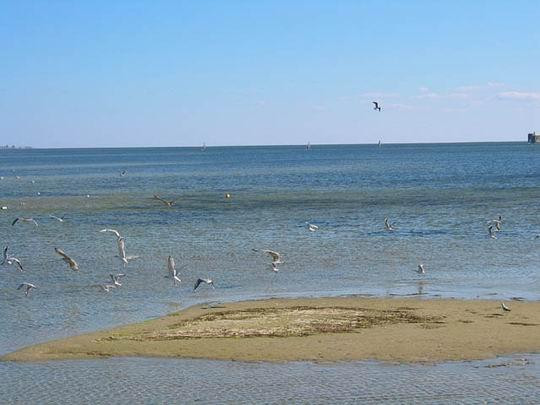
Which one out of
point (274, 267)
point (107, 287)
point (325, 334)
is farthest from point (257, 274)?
point (325, 334)

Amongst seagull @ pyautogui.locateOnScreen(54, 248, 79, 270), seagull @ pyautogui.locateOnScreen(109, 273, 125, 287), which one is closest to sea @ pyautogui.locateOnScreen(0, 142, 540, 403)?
seagull @ pyautogui.locateOnScreen(109, 273, 125, 287)

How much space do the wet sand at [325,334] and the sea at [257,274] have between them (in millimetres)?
556

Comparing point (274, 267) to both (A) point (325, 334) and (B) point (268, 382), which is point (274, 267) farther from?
(B) point (268, 382)

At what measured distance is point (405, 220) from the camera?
148ft

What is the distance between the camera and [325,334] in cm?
1822

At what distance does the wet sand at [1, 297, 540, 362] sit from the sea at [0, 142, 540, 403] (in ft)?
1.82

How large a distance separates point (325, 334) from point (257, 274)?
960cm

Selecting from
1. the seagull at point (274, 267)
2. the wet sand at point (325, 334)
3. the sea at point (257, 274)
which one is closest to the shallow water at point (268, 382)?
the sea at point (257, 274)

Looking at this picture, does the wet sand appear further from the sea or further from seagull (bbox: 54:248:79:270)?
seagull (bbox: 54:248:79:270)

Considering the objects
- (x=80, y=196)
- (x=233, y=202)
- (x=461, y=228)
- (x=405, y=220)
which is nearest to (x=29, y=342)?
(x=461, y=228)

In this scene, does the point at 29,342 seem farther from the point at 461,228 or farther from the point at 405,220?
the point at 405,220

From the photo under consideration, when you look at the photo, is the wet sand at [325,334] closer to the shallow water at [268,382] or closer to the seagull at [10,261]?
the shallow water at [268,382]

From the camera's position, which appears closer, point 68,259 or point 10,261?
point 68,259

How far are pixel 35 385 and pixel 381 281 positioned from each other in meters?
12.7
